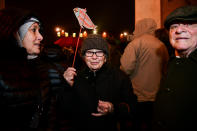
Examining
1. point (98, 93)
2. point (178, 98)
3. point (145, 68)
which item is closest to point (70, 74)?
point (98, 93)

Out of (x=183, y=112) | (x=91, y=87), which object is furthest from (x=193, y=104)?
(x=91, y=87)

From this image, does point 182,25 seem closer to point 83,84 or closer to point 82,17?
point 82,17

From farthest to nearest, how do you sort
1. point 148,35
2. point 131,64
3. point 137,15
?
point 137,15, point 148,35, point 131,64

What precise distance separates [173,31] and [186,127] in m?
0.95

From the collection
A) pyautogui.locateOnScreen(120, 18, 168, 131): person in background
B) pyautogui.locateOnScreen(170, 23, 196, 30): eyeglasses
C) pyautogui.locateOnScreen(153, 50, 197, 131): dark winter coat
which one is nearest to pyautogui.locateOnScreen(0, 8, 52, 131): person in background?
pyautogui.locateOnScreen(153, 50, 197, 131): dark winter coat

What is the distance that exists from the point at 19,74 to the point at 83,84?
962 mm

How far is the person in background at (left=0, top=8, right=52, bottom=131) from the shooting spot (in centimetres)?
165

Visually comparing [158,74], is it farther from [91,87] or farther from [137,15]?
[137,15]

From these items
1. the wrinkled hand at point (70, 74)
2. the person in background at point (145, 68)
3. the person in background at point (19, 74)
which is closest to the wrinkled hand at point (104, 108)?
the wrinkled hand at point (70, 74)

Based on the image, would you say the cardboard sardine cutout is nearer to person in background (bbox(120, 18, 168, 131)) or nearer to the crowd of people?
the crowd of people

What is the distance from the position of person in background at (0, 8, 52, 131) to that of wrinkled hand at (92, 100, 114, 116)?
2.41 feet

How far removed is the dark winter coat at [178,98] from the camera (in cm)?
146

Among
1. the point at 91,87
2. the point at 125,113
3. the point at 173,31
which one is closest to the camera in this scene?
the point at 173,31

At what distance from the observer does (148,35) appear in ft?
11.8
